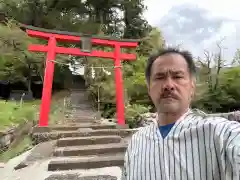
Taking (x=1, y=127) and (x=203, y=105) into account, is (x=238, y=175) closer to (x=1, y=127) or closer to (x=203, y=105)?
(x=1, y=127)

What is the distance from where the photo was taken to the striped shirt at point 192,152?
90cm

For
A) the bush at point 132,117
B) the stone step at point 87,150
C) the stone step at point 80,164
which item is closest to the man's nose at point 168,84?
the stone step at point 80,164

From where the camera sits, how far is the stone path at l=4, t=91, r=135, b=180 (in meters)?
4.41

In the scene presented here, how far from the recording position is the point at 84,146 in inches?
A: 232

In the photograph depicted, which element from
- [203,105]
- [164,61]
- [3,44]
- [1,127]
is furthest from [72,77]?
[164,61]

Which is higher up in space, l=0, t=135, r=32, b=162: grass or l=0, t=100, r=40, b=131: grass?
l=0, t=100, r=40, b=131: grass

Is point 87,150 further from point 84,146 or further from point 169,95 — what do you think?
point 169,95

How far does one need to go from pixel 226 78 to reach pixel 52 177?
35.8 ft

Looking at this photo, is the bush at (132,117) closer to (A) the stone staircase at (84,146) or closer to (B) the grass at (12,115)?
(A) the stone staircase at (84,146)

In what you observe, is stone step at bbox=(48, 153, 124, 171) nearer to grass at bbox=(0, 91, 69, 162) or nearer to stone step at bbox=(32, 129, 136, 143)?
stone step at bbox=(32, 129, 136, 143)

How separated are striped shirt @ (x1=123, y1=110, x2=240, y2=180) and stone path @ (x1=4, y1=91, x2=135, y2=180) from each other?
9.94 feet

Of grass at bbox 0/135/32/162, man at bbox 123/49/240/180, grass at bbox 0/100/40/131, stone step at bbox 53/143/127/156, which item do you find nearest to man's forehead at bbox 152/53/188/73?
man at bbox 123/49/240/180

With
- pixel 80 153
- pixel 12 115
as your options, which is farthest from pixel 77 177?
pixel 12 115

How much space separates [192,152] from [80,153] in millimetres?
4687
